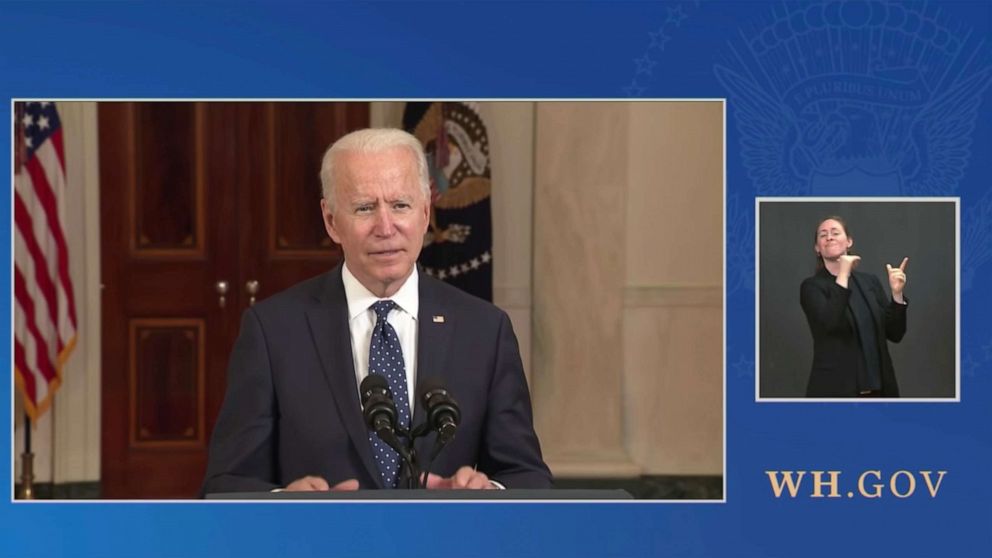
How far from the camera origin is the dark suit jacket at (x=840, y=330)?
3.81m

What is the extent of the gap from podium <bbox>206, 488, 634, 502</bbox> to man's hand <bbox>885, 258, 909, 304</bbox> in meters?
0.82

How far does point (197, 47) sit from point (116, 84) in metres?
0.22

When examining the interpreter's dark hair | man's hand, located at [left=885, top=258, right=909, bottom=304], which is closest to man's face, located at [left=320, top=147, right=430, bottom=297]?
the interpreter's dark hair

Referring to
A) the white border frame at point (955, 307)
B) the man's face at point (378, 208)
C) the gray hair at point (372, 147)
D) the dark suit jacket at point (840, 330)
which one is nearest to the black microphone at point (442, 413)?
the man's face at point (378, 208)

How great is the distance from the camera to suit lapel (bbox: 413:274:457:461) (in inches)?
150

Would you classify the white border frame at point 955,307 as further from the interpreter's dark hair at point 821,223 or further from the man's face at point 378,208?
the man's face at point 378,208

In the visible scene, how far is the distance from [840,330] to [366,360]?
3.84 ft

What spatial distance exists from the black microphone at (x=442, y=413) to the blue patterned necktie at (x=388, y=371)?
0.10m

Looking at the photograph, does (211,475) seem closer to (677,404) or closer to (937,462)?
(677,404)

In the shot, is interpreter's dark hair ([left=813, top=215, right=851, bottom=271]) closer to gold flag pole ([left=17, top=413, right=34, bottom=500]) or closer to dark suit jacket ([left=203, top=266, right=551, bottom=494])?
dark suit jacket ([left=203, top=266, right=551, bottom=494])

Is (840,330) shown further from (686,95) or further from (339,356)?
(339,356)

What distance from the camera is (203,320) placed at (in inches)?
150

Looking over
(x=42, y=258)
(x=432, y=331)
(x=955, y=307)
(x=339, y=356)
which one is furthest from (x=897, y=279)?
(x=42, y=258)

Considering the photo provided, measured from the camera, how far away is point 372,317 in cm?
385
